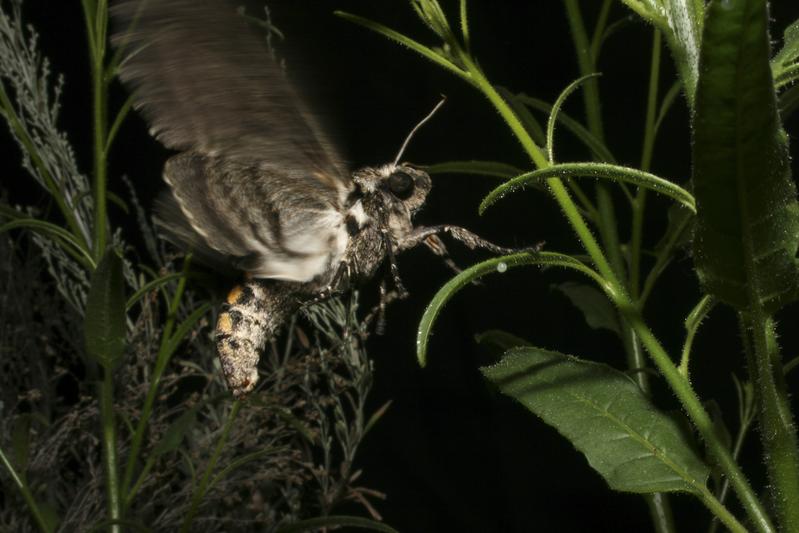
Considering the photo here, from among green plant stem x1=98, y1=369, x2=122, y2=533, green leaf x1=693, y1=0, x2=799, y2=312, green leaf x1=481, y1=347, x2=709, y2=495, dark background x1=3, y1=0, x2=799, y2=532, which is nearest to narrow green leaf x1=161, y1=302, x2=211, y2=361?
green plant stem x1=98, y1=369, x2=122, y2=533

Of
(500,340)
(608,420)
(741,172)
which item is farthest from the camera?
(500,340)

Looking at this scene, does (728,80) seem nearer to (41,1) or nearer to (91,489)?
(91,489)

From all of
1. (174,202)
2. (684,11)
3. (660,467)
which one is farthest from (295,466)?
(684,11)

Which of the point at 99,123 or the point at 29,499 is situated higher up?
the point at 99,123

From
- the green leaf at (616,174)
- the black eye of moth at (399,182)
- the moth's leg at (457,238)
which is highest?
the green leaf at (616,174)

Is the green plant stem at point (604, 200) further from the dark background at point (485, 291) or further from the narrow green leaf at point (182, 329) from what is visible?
the dark background at point (485, 291)

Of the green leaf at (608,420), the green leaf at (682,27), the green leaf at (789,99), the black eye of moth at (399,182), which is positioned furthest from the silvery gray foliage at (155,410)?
the green leaf at (682,27)

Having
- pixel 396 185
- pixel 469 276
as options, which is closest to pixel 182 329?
pixel 396 185

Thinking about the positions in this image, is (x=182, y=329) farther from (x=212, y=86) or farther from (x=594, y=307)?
(x=594, y=307)
